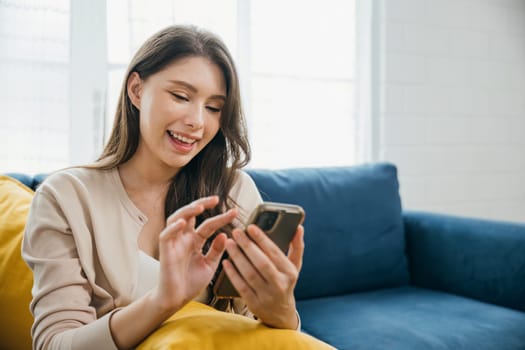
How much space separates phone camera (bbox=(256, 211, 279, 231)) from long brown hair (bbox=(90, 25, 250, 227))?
397mm

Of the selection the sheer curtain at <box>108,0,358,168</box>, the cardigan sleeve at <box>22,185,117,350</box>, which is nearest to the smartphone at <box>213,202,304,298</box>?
the cardigan sleeve at <box>22,185,117,350</box>

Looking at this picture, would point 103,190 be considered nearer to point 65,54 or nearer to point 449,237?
point 65,54

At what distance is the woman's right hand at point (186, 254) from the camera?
0.77m

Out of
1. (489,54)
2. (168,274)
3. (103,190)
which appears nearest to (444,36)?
(489,54)

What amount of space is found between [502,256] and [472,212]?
4.36 ft

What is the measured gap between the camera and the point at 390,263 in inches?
76.7

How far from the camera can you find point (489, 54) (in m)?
3.05

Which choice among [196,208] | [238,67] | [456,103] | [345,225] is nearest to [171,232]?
[196,208]

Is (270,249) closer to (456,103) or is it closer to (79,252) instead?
(79,252)

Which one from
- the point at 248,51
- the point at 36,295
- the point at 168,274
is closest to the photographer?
the point at 168,274

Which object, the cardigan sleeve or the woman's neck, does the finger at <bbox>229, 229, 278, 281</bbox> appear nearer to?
the cardigan sleeve

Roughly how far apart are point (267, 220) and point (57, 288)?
436 mm

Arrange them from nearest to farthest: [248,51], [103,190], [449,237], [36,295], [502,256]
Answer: [36,295]
[103,190]
[502,256]
[449,237]
[248,51]

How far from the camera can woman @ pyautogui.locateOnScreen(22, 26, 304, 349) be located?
2.71 ft
